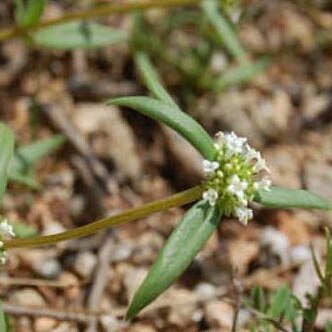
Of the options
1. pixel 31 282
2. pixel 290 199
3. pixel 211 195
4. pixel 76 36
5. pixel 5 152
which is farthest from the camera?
pixel 76 36

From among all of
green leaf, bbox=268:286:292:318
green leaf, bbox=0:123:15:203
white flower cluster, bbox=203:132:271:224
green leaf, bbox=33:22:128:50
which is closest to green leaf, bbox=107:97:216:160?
Answer: white flower cluster, bbox=203:132:271:224

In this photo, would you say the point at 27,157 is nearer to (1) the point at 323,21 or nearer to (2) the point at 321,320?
(2) the point at 321,320

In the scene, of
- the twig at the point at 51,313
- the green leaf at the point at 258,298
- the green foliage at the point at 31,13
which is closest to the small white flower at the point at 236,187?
the green leaf at the point at 258,298

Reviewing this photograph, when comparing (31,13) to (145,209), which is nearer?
(145,209)

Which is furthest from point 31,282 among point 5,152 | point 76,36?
point 76,36

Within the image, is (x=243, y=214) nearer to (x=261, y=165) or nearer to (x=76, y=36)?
(x=261, y=165)

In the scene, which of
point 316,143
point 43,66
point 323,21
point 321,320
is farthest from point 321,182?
point 43,66
